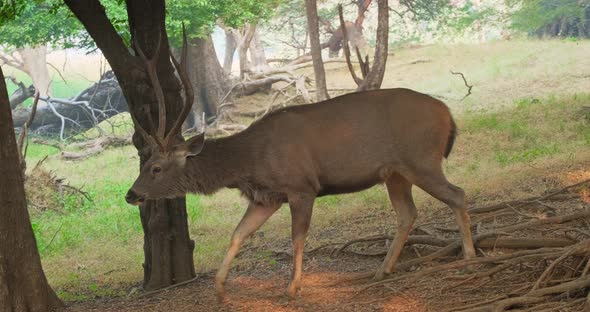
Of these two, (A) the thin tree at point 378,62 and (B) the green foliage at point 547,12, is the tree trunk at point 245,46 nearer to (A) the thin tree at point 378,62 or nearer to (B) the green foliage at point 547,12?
(A) the thin tree at point 378,62

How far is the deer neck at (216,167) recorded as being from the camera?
6.83 meters

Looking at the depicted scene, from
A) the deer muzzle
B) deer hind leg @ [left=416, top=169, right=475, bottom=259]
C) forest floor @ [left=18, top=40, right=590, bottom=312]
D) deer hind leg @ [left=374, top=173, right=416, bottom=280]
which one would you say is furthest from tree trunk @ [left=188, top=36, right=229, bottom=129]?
deer hind leg @ [left=416, top=169, right=475, bottom=259]

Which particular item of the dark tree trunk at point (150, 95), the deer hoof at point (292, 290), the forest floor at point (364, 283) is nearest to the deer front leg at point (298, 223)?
the deer hoof at point (292, 290)

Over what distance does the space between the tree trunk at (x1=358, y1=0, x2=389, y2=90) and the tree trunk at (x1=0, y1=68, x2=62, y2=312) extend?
630 cm

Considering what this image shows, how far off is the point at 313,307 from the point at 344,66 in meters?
19.6

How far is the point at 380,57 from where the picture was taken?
1307 cm

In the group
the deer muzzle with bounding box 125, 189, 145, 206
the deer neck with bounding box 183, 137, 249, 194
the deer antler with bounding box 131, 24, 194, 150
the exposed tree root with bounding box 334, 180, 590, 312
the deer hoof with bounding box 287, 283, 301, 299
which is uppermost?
the deer antler with bounding box 131, 24, 194, 150

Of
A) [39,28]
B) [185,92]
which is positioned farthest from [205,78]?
[185,92]

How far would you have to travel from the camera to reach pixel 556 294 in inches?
217

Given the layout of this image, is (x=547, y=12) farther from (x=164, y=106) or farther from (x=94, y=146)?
(x=164, y=106)

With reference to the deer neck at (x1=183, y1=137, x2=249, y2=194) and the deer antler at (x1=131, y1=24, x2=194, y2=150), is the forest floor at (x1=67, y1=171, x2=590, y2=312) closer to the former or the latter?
the deer neck at (x1=183, y1=137, x2=249, y2=194)

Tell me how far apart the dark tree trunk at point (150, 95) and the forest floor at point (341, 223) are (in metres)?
0.27

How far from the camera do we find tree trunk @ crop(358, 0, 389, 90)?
40.7ft

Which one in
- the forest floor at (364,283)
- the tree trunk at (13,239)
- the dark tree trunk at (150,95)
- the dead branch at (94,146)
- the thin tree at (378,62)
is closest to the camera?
the forest floor at (364,283)
